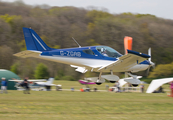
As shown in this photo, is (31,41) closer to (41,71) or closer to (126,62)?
(126,62)

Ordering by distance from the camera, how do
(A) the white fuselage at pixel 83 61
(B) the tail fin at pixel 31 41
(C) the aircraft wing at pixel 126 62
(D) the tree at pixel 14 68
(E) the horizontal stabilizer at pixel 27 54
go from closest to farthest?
(E) the horizontal stabilizer at pixel 27 54, (C) the aircraft wing at pixel 126 62, (B) the tail fin at pixel 31 41, (A) the white fuselage at pixel 83 61, (D) the tree at pixel 14 68

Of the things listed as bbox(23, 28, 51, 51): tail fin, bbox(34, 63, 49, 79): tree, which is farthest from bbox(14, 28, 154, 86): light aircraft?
bbox(34, 63, 49, 79): tree

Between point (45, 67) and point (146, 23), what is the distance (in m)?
A: 27.2

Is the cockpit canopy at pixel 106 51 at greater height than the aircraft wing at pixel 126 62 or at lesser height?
greater

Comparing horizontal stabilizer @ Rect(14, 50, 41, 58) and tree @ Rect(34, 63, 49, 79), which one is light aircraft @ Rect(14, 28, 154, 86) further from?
tree @ Rect(34, 63, 49, 79)

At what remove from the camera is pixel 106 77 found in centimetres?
1195

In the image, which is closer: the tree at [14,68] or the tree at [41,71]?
the tree at [41,71]

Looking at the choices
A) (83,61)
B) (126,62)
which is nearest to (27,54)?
(83,61)

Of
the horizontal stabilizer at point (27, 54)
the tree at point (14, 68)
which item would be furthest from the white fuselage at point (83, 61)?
the tree at point (14, 68)

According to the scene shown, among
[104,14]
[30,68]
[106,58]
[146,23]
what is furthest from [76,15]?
[106,58]

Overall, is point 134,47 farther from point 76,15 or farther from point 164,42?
point 76,15

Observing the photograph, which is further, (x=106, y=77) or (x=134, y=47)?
(x=134, y=47)

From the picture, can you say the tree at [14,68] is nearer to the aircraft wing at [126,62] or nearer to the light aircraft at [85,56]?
the light aircraft at [85,56]

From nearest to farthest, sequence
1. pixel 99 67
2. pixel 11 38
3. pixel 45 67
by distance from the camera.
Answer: pixel 99 67 → pixel 45 67 → pixel 11 38
